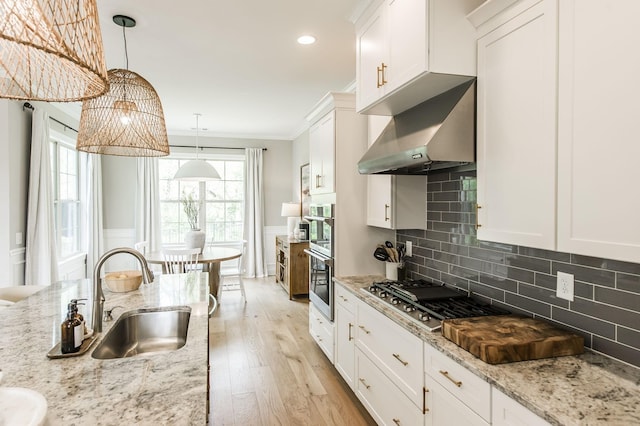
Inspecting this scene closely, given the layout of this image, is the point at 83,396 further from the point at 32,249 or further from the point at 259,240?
the point at 259,240

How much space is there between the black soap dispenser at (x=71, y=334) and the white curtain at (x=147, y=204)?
17.2 feet

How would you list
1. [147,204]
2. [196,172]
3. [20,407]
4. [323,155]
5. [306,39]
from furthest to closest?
[147,204] < [196,172] < [323,155] < [306,39] < [20,407]

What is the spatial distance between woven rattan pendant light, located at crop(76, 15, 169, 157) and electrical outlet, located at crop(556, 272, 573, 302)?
2168 mm

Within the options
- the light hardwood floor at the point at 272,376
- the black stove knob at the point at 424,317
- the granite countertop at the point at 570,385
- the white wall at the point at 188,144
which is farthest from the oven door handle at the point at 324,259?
the white wall at the point at 188,144

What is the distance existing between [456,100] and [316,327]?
2.53 m

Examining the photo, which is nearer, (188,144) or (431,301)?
(431,301)

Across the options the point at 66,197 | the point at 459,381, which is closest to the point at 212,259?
the point at 66,197

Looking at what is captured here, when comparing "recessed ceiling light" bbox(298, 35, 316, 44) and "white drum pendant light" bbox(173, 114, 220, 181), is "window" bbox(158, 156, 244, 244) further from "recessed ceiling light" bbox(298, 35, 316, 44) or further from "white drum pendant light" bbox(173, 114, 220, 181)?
"recessed ceiling light" bbox(298, 35, 316, 44)

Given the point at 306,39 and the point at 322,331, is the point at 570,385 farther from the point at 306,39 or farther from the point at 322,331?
the point at 306,39

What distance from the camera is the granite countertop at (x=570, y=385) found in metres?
1.08

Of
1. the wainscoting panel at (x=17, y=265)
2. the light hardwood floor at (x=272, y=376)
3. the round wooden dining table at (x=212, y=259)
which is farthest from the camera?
the round wooden dining table at (x=212, y=259)

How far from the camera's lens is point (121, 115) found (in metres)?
2.01

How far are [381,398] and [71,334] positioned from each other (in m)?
1.64

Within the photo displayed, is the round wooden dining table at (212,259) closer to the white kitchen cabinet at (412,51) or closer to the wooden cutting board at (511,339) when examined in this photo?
the white kitchen cabinet at (412,51)
